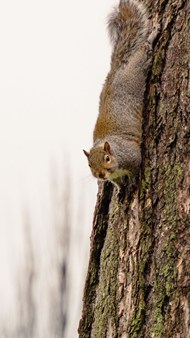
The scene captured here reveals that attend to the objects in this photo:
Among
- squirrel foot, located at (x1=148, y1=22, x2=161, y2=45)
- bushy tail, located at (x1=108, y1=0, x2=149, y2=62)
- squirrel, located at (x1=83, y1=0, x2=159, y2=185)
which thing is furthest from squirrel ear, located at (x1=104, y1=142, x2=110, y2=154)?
squirrel foot, located at (x1=148, y1=22, x2=161, y2=45)

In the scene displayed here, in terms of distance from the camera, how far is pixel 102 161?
9.48 feet

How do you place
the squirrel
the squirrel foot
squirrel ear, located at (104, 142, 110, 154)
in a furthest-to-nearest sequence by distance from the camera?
squirrel ear, located at (104, 142, 110, 154), the squirrel, the squirrel foot

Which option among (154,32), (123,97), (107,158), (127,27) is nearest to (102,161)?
(107,158)

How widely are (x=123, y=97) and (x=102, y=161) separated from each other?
0.32m

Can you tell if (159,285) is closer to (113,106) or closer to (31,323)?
(113,106)

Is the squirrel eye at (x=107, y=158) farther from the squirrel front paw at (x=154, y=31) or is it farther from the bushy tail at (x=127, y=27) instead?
the squirrel front paw at (x=154, y=31)

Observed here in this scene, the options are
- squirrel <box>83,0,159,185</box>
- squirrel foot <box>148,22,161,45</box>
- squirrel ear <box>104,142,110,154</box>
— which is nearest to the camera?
squirrel foot <box>148,22,161,45</box>

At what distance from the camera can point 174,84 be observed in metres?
2.26

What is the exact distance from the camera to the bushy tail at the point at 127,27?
8.40ft

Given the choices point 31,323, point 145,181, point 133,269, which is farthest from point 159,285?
point 31,323

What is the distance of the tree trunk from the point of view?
2158mm

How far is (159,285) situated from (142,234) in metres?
0.18

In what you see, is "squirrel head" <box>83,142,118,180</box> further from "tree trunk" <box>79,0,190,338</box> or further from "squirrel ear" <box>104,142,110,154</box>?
"tree trunk" <box>79,0,190,338</box>

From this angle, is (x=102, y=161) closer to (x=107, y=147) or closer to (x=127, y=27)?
(x=107, y=147)
